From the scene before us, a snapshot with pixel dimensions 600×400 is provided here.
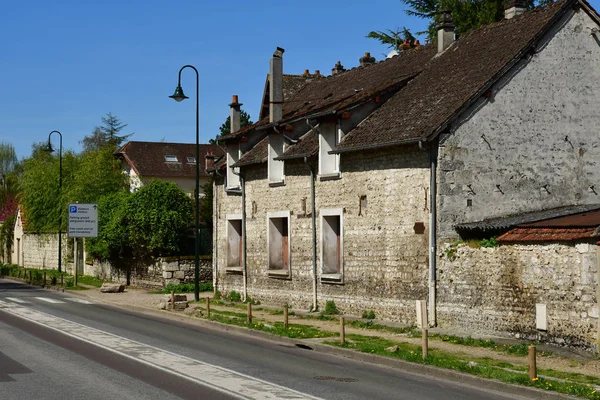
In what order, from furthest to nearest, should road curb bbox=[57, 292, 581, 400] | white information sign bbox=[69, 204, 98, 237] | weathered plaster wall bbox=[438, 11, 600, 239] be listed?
white information sign bbox=[69, 204, 98, 237] → weathered plaster wall bbox=[438, 11, 600, 239] → road curb bbox=[57, 292, 581, 400]

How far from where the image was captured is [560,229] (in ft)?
55.6

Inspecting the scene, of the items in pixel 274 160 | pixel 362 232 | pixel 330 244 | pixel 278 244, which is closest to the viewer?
pixel 362 232

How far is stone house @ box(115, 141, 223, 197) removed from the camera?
74438mm

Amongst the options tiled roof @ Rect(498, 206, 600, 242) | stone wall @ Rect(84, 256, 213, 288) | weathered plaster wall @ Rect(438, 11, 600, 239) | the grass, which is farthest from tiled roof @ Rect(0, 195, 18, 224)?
tiled roof @ Rect(498, 206, 600, 242)

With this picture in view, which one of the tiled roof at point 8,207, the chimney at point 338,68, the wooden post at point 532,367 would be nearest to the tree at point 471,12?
the chimney at point 338,68

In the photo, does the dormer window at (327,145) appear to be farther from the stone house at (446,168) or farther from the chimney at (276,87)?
the chimney at (276,87)

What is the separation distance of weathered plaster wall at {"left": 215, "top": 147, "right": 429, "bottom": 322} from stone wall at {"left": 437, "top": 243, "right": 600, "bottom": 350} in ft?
3.94

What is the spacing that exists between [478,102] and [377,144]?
2790 millimetres

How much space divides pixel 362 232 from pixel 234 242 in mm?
9111

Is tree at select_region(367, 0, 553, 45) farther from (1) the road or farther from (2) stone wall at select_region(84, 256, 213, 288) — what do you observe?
(1) the road

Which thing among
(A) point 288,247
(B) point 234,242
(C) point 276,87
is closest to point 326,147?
(A) point 288,247

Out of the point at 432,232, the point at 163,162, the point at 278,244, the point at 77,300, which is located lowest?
the point at 77,300

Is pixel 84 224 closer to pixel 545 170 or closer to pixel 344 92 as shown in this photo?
pixel 344 92

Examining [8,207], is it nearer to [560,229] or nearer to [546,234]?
[546,234]
